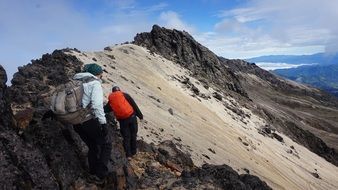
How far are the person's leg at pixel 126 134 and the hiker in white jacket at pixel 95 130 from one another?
2.58 m

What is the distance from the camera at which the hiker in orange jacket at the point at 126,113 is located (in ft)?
42.0

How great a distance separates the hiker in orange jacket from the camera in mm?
12813

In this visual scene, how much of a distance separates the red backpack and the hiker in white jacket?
230cm

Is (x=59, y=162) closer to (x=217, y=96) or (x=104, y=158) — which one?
(x=104, y=158)

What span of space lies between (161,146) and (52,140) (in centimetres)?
563

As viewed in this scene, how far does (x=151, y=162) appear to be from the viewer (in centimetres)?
1359

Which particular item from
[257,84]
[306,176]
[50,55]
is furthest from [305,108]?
[50,55]

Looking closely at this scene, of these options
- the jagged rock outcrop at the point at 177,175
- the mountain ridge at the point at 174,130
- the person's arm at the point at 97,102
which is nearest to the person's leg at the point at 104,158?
the mountain ridge at the point at 174,130


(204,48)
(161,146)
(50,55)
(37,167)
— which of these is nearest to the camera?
(37,167)

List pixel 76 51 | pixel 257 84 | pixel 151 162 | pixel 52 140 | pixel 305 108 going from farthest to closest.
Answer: pixel 257 84 → pixel 305 108 → pixel 76 51 → pixel 151 162 → pixel 52 140

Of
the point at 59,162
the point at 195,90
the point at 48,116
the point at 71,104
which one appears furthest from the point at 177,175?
the point at 195,90

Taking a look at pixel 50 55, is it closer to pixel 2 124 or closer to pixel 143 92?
pixel 143 92

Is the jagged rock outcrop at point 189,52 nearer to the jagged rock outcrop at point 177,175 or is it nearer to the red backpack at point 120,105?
the jagged rock outcrop at point 177,175

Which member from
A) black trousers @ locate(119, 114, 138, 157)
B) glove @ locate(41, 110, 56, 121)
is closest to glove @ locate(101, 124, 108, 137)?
glove @ locate(41, 110, 56, 121)
